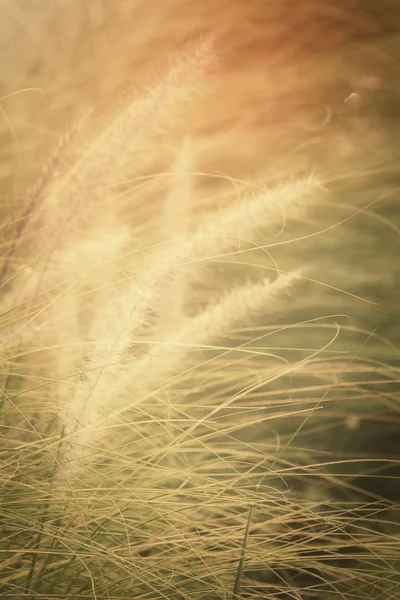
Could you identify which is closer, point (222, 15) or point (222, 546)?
point (222, 546)

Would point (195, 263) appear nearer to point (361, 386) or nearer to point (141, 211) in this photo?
point (141, 211)

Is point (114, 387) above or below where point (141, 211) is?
below

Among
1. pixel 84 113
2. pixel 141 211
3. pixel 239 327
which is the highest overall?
pixel 84 113

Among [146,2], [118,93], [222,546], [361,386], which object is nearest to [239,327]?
[361,386]

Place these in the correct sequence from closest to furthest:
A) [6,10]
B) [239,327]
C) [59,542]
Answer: [59,542], [239,327], [6,10]

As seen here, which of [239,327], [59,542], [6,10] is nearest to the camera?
[59,542]

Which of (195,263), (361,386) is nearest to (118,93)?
(195,263)

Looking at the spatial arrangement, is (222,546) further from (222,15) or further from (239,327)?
Result: (222,15)
